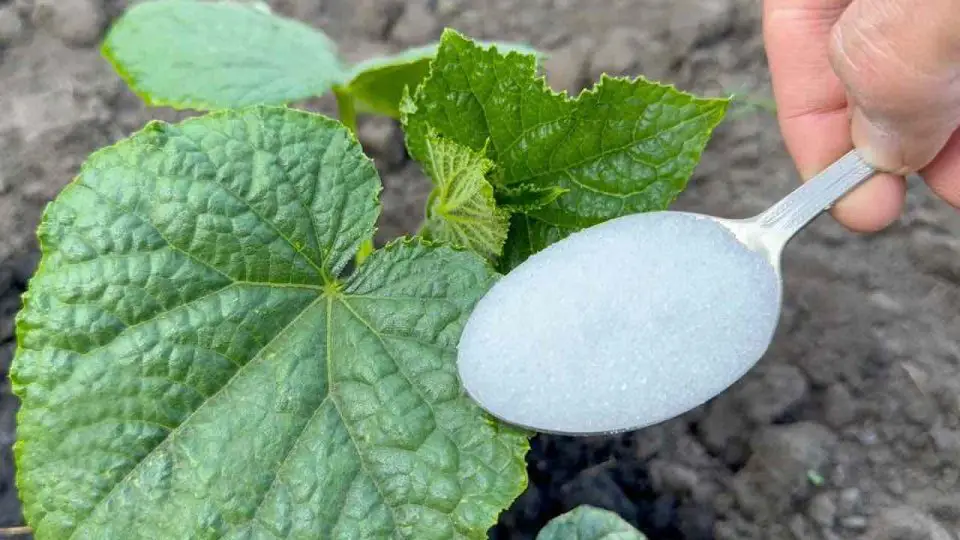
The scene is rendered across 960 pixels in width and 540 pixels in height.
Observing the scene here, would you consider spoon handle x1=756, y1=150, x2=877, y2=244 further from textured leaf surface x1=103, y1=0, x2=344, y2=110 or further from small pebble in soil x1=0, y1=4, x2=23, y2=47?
small pebble in soil x1=0, y1=4, x2=23, y2=47

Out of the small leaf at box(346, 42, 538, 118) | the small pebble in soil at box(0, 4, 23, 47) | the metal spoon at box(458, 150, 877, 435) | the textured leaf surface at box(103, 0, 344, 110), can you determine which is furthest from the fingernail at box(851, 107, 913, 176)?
the small pebble in soil at box(0, 4, 23, 47)

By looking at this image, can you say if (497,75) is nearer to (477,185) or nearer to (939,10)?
(477,185)

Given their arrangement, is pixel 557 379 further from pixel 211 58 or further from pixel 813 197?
pixel 211 58

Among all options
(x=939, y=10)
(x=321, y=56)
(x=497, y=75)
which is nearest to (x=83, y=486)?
(x=497, y=75)

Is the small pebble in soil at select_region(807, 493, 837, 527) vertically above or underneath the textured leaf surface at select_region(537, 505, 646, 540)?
underneath

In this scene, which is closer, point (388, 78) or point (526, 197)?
point (526, 197)

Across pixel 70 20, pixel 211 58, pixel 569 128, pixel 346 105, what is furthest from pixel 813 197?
pixel 70 20

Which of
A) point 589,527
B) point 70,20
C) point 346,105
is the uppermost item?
point 70,20

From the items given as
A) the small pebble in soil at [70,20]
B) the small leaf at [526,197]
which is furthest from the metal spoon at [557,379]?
the small pebble in soil at [70,20]
